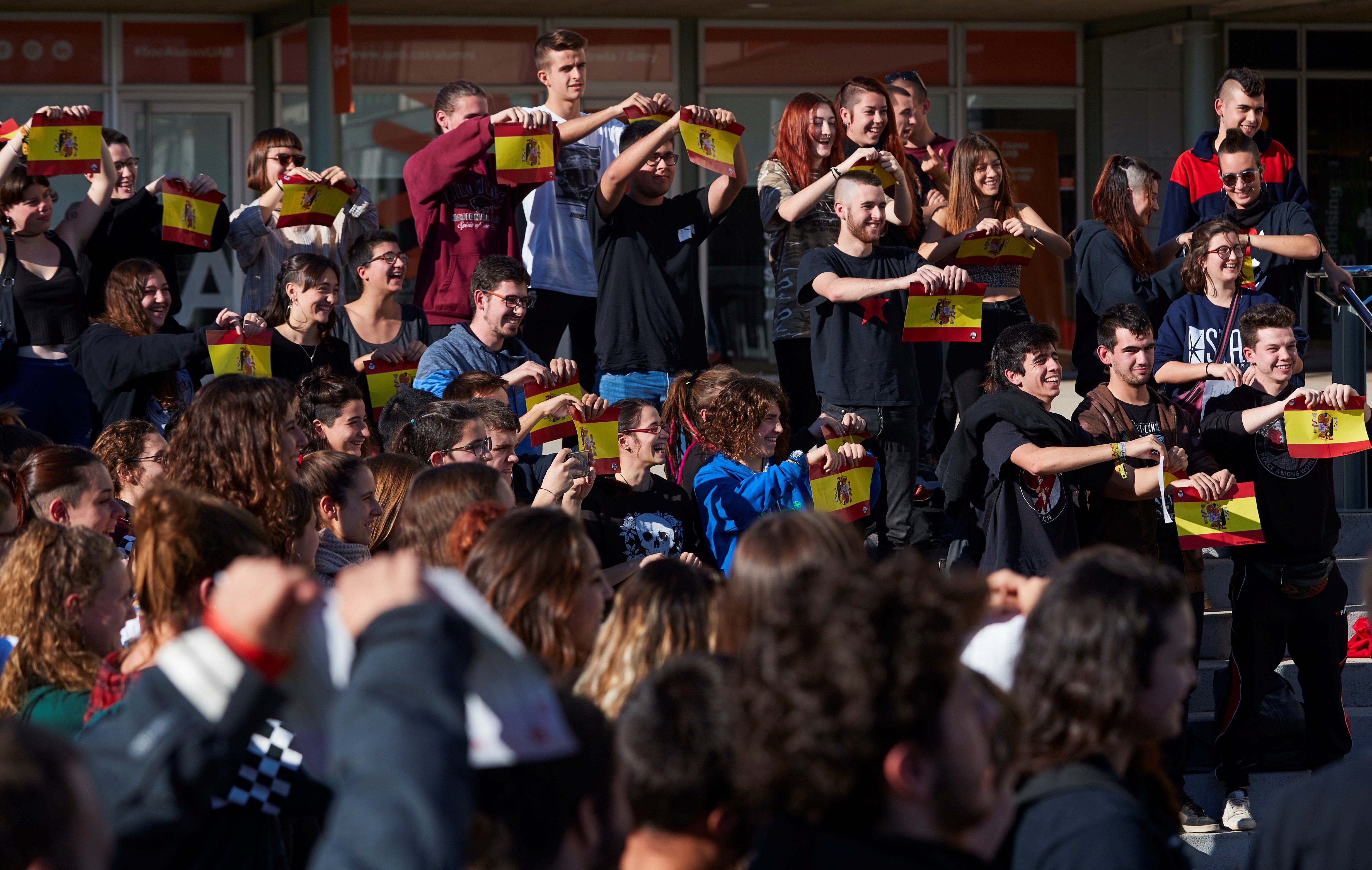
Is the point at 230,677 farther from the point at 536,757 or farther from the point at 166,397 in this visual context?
the point at 166,397

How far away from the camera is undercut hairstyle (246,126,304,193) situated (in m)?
7.04

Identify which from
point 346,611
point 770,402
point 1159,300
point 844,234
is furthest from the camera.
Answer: point 1159,300

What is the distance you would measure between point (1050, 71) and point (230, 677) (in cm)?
1360

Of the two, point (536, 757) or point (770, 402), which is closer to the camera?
point (536, 757)

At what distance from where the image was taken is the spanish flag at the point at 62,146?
6004 millimetres

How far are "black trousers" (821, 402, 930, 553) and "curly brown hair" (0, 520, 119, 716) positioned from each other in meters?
3.88

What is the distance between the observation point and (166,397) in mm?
6105

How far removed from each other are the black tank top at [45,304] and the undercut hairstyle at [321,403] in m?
1.35

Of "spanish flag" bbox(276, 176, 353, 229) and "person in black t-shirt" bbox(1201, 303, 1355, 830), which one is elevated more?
"spanish flag" bbox(276, 176, 353, 229)

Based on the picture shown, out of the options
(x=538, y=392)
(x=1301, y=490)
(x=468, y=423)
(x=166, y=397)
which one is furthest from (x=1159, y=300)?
(x=166, y=397)

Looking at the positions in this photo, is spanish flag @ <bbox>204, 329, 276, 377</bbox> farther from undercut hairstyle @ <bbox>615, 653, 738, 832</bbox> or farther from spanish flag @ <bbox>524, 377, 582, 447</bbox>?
undercut hairstyle @ <bbox>615, 653, 738, 832</bbox>

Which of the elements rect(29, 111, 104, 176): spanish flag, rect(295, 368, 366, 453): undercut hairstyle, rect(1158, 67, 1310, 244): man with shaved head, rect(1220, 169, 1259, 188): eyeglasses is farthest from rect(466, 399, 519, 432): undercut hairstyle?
rect(1220, 169, 1259, 188): eyeglasses

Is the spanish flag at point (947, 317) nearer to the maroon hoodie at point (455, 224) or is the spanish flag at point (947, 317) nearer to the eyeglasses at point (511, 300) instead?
the eyeglasses at point (511, 300)

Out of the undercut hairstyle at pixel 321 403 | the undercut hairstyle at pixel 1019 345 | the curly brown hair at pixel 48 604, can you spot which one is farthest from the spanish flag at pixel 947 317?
the curly brown hair at pixel 48 604
